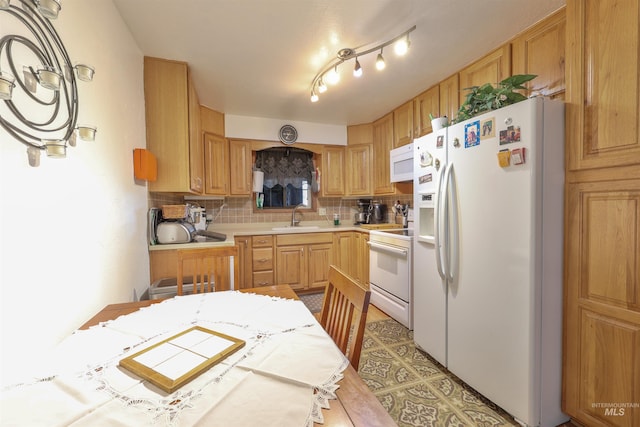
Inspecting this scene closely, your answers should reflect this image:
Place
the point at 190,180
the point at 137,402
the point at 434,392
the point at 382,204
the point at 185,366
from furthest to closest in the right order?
the point at 382,204, the point at 190,180, the point at 434,392, the point at 185,366, the point at 137,402

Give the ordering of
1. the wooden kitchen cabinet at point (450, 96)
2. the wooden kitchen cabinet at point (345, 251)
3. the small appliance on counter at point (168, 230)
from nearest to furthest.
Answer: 1. the small appliance on counter at point (168, 230)
2. the wooden kitchen cabinet at point (450, 96)
3. the wooden kitchen cabinet at point (345, 251)

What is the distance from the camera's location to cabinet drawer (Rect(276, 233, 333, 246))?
10.5ft

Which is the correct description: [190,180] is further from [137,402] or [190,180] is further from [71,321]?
[137,402]

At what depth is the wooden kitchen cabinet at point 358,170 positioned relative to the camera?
3.67 meters

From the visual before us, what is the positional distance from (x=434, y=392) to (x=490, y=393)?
307mm

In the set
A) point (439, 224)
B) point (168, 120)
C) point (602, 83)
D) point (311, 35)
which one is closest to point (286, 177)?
point (168, 120)

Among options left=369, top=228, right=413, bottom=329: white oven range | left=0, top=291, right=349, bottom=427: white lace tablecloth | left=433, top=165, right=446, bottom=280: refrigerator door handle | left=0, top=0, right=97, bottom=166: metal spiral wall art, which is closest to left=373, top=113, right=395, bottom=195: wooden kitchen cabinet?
left=369, top=228, right=413, bottom=329: white oven range

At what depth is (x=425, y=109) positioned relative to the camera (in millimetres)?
2643

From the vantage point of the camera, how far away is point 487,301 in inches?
58.3

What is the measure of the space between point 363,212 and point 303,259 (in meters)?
1.22

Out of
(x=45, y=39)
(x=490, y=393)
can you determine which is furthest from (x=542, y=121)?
(x=45, y=39)

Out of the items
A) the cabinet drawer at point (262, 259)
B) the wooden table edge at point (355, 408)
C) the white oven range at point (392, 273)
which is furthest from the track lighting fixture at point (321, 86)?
the wooden table edge at point (355, 408)

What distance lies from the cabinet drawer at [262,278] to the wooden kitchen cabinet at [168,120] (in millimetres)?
1394

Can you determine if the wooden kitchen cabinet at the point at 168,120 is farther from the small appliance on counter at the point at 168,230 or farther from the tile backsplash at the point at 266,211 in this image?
the tile backsplash at the point at 266,211
